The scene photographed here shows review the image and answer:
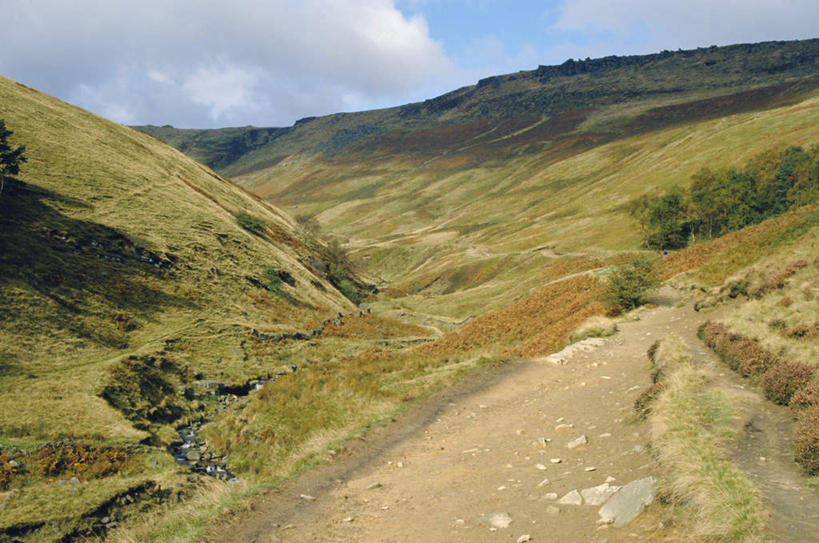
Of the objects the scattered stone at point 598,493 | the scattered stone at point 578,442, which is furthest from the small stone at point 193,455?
the scattered stone at point 598,493

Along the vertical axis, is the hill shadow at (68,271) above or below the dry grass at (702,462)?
above

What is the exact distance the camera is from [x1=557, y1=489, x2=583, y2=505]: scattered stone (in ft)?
29.8

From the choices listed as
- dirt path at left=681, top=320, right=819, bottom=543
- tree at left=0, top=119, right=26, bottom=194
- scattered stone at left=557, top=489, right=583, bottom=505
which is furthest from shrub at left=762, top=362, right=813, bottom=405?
tree at left=0, top=119, right=26, bottom=194

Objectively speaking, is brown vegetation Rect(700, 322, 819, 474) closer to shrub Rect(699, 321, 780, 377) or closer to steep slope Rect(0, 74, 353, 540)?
shrub Rect(699, 321, 780, 377)

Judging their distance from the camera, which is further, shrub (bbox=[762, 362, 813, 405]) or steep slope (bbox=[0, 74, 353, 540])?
steep slope (bbox=[0, 74, 353, 540])

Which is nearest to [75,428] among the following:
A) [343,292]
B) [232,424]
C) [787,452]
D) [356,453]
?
[232,424]

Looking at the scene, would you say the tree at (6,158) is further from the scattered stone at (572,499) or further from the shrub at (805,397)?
the shrub at (805,397)

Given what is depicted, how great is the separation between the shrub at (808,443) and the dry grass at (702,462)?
116 centimetres

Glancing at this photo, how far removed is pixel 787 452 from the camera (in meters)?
9.08

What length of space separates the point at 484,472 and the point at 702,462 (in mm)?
5474

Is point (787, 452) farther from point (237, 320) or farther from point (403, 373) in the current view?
point (237, 320)

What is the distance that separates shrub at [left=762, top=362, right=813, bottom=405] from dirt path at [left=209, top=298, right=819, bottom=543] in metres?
1.09

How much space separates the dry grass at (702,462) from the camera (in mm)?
6426

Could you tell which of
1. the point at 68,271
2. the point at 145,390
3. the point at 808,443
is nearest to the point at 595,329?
the point at 808,443
